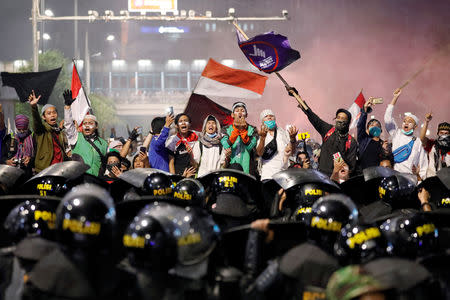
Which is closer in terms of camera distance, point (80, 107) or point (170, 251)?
point (170, 251)

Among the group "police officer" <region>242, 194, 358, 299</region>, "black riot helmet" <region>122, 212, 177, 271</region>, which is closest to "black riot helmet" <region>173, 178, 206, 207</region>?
"police officer" <region>242, 194, 358, 299</region>

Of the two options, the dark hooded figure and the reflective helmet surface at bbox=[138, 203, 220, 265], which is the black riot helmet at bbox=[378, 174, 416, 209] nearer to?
the dark hooded figure

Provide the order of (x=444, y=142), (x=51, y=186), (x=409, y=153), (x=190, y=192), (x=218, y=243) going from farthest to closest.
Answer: (x=409, y=153)
(x=444, y=142)
(x=51, y=186)
(x=190, y=192)
(x=218, y=243)

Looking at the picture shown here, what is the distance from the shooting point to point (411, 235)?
621cm

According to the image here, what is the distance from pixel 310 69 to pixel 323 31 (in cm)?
409

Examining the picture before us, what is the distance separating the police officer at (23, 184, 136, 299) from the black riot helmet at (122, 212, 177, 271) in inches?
7.3

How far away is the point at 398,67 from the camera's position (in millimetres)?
40531

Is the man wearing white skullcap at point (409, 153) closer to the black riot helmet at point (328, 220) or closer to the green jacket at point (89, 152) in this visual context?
the green jacket at point (89, 152)

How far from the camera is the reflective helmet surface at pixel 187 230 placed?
18.8ft

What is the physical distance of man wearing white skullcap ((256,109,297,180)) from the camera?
1120 centimetres

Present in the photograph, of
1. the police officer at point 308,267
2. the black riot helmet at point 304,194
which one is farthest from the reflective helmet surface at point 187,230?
the black riot helmet at point 304,194

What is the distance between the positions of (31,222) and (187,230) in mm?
1500

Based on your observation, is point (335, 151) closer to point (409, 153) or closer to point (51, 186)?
point (409, 153)

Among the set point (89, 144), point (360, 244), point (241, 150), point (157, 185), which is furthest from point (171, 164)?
point (360, 244)
